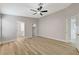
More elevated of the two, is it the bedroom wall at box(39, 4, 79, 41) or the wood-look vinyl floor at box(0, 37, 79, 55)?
the bedroom wall at box(39, 4, 79, 41)

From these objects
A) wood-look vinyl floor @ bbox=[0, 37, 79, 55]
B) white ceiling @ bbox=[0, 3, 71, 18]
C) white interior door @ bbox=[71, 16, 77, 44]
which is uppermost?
white ceiling @ bbox=[0, 3, 71, 18]

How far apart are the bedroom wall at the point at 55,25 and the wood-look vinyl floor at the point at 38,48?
0.12m

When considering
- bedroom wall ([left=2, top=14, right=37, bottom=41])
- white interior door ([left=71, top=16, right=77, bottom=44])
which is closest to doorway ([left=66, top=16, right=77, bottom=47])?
white interior door ([left=71, top=16, right=77, bottom=44])

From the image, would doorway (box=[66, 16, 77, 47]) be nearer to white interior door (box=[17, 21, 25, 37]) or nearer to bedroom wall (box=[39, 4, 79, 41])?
bedroom wall (box=[39, 4, 79, 41])

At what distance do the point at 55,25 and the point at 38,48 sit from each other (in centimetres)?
59

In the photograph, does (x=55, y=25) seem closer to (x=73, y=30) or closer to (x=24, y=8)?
(x=73, y=30)

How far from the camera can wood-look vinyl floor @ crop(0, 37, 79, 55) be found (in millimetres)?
2180

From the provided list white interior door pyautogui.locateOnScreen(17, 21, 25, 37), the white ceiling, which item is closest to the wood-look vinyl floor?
white interior door pyautogui.locateOnScreen(17, 21, 25, 37)

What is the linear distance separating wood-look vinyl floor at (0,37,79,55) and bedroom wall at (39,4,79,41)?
0.12 m

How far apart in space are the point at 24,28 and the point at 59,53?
0.88 metres

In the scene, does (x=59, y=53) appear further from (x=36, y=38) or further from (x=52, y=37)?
(x=36, y=38)

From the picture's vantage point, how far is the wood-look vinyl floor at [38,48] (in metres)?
2.18
